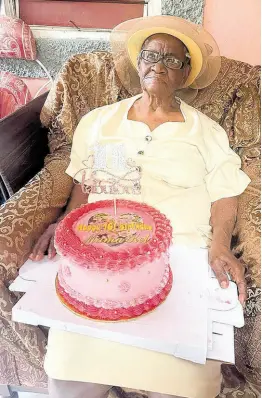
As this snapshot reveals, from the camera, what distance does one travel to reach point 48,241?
108 centimetres

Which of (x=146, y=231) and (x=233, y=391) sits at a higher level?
(x=146, y=231)

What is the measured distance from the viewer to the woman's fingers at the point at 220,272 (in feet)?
3.12

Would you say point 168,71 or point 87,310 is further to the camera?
point 168,71

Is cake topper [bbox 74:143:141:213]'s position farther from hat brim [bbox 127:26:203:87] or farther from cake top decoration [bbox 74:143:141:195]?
hat brim [bbox 127:26:203:87]

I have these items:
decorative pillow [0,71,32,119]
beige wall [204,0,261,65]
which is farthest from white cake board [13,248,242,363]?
decorative pillow [0,71,32,119]

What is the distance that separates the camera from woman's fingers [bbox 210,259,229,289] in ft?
3.12

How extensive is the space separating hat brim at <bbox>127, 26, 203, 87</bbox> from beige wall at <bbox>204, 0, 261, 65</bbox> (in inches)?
14.7

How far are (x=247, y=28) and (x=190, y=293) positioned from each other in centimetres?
107

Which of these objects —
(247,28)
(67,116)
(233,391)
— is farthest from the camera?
(247,28)

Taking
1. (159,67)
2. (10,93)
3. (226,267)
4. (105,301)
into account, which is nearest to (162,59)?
(159,67)

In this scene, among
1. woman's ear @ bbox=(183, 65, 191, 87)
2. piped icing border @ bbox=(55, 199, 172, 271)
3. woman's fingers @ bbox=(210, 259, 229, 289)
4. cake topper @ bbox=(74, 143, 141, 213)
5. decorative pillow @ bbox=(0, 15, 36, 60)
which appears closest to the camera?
piped icing border @ bbox=(55, 199, 172, 271)

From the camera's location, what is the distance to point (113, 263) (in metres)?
0.74

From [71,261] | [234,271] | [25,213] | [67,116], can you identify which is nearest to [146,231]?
[71,261]

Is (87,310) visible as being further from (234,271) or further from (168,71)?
(168,71)
